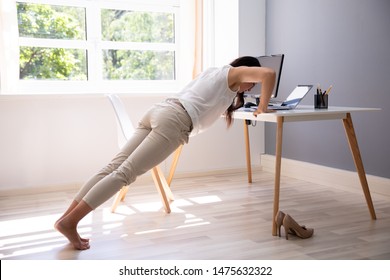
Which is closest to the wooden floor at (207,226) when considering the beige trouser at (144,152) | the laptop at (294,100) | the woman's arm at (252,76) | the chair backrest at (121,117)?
the beige trouser at (144,152)

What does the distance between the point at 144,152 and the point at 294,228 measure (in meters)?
0.86

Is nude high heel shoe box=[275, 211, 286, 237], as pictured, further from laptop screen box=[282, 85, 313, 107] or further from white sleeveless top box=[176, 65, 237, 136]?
laptop screen box=[282, 85, 313, 107]

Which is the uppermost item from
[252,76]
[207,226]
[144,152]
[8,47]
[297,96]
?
[8,47]

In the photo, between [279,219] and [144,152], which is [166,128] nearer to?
[144,152]

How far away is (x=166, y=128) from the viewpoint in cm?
243

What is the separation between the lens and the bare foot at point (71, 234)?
2.34 metres

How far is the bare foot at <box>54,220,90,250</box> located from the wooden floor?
0.04 m

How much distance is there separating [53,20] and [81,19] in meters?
0.25

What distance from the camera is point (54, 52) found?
4270 millimetres

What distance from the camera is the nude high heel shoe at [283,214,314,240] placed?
96.9 inches

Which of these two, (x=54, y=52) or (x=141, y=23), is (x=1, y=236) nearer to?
(x=54, y=52)

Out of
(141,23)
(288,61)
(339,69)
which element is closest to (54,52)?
(141,23)

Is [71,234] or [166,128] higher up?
[166,128]

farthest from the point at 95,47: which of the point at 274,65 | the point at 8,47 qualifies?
the point at 274,65
